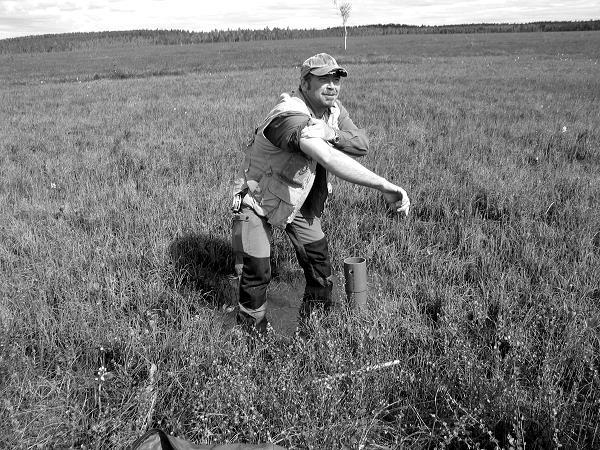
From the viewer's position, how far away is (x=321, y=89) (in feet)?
9.47

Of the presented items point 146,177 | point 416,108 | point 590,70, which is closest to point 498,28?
point 590,70

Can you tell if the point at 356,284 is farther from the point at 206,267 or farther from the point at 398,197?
the point at 206,267

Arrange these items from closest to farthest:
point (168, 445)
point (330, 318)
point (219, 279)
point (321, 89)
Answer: point (168, 445), point (321, 89), point (330, 318), point (219, 279)

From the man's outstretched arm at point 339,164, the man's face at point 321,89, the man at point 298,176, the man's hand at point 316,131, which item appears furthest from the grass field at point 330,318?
the man's face at point 321,89

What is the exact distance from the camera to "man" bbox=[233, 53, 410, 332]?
2648 mm

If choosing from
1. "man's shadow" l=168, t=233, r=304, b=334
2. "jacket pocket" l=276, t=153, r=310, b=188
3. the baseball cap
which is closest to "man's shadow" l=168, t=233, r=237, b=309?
"man's shadow" l=168, t=233, r=304, b=334

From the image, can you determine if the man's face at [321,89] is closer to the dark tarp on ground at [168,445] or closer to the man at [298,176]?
the man at [298,176]

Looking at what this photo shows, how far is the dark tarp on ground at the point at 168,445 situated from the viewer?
6.25ft

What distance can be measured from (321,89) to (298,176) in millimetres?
517

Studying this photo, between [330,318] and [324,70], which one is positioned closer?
[324,70]

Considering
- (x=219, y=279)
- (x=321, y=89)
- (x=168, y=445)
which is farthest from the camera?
(x=219, y=279)

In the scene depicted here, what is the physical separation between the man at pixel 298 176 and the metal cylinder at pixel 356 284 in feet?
0.87

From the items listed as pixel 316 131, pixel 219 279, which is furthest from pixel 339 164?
pixel 219 279

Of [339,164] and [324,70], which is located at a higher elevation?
[324,70]
